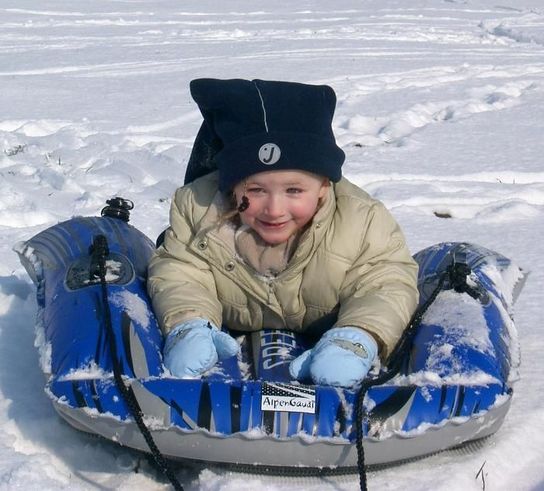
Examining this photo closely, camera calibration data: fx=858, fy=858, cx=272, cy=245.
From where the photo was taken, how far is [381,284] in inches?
99.5

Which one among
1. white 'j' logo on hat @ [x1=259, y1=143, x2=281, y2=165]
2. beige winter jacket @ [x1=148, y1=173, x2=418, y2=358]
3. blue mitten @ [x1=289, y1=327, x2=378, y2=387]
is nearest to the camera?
blue mitten @ [x1=289, y1=327, x2=378, y2=387]

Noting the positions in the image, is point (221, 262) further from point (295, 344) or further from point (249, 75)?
point (249, 75)

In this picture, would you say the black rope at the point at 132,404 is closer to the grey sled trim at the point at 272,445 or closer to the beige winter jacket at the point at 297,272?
the grey sled trim at the point at 272,445

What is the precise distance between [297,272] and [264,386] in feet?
1.79

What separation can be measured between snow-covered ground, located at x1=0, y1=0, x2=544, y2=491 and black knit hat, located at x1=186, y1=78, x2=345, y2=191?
836 millimetres

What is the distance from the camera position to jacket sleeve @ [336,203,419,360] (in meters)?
→ 2.42

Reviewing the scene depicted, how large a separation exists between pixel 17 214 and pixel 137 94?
300 centimetres

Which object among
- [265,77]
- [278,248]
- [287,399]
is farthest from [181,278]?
[265,77]

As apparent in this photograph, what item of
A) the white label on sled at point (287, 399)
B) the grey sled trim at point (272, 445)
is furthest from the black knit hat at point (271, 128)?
the grey sled trim at point (272, 445)

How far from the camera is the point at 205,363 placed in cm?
230

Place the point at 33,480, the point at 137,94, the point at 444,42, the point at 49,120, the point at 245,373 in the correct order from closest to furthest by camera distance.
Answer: the point at 33,480
the point at 245,373
the point at 49,120
the point at 137,94
the point at 444,42

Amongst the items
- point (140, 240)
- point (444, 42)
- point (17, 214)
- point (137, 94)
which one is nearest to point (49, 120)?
point (137, 94)

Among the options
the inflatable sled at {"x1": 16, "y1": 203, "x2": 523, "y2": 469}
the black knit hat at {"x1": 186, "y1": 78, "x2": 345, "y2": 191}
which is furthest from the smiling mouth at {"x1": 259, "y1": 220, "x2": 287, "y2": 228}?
the inflatable sled at {"x1": 16, "y1": 203, "x2": 523, "y2": 469}

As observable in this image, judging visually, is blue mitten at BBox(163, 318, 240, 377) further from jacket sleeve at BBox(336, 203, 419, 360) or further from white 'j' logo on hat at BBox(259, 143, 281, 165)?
white 'j' logo on hat at BBox(259, 143, 281, 165)
